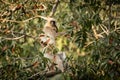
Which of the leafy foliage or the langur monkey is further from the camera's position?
the langur monkey

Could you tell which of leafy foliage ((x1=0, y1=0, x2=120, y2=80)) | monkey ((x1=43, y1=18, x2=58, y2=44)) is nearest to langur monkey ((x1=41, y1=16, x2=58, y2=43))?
monkey ((x1=43, y1=18, x2=58, y2=44))

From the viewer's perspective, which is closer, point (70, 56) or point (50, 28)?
point (70, 56)

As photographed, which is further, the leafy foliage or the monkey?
the monkey

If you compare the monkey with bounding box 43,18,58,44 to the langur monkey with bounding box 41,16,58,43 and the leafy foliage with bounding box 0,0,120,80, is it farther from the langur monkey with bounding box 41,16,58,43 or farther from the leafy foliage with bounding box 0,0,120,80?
the leafy foliage with bounding box 0,0,120,80

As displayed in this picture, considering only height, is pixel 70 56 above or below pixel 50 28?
below

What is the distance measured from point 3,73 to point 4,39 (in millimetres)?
439

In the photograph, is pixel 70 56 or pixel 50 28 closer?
pixel 70 56

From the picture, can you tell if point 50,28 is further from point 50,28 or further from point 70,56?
point 70,56

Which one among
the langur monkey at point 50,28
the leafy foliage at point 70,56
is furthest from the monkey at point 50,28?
the leafy foliage at point 70,56

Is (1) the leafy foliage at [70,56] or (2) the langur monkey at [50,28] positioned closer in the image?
(1) the leafy foliage at [70,56]

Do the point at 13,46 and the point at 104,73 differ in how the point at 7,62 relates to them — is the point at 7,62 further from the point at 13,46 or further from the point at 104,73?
the point at 104,73

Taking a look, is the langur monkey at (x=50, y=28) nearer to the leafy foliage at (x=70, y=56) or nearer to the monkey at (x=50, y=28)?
the monkey at (x=50, y=28)

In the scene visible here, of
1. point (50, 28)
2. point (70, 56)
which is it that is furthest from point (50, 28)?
point (70, 56)

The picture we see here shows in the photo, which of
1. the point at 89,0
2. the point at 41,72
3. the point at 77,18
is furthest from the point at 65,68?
the point at 89,0
